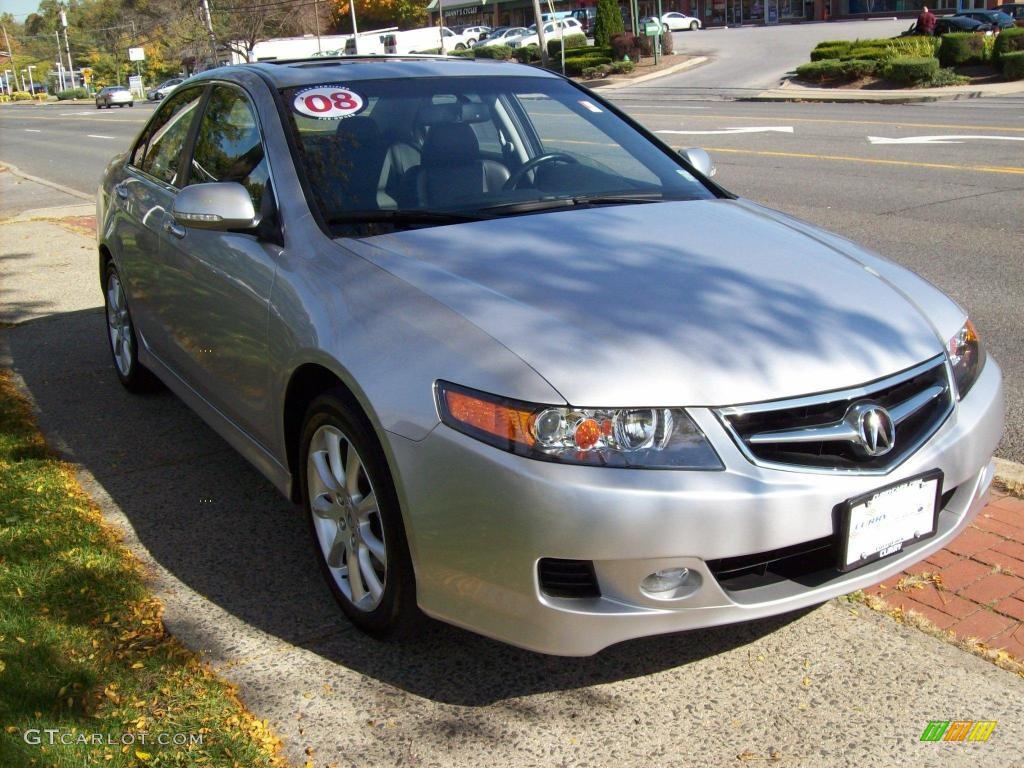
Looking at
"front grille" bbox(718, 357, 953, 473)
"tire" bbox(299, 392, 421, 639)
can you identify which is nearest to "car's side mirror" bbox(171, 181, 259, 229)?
"tire" bbox(299, 392, 421, 639)

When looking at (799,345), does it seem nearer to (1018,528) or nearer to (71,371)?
(1018,528)

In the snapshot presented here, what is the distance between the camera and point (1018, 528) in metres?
3.85

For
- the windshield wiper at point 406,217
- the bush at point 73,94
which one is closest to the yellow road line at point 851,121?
the windshield wiper at point 406,217

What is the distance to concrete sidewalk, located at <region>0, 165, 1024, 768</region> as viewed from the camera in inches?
109

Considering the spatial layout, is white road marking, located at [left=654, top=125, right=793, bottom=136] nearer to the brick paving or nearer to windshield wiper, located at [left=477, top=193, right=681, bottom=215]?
windshield wiper, located at [left=477, top=193, right=681, bottom=215]

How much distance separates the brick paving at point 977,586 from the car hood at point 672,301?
86cm

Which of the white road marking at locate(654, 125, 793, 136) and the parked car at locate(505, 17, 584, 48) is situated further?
the parked car at locate(505, 17, 584, 48)

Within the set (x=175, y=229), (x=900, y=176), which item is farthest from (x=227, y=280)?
(x=900, y=176)

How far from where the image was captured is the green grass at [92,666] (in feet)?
8.99

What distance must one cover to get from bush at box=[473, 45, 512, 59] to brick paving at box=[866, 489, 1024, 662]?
4933cm

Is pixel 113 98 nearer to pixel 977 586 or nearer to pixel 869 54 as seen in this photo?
pixel 869 54

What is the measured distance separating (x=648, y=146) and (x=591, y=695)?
254cm

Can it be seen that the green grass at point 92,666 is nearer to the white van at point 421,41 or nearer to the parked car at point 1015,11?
the parked car at point 1015,11

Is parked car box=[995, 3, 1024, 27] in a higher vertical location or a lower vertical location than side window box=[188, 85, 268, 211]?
higher
